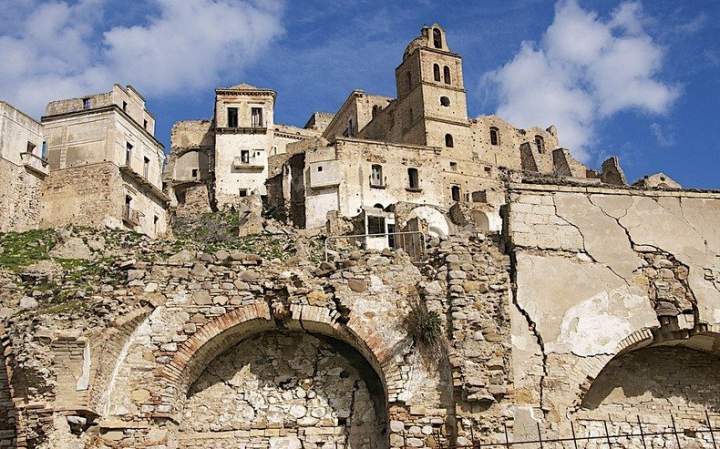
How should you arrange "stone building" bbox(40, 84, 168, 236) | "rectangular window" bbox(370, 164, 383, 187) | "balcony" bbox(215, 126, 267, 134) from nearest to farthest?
"stone building" bbox(40, 84, 168, 236) → "rectangular window" bbox(370, 164, 383, 187) → "balcony" bbox(215, 126, 267, 134)

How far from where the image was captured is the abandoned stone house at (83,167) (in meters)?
31.8

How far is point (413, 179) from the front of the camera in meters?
42.3

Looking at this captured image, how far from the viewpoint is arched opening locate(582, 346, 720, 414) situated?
12.5m

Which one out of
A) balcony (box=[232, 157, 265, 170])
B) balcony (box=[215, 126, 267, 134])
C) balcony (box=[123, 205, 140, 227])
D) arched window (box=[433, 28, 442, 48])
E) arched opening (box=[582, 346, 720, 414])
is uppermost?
arched window (box=[433, 28, 442, 48])

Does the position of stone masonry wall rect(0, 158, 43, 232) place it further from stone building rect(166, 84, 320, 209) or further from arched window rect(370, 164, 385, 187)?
arched window rect(370, 164, 385, 187)

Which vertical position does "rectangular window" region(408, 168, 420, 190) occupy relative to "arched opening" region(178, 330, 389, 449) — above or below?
above

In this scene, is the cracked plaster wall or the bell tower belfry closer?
the cracked plaster wall

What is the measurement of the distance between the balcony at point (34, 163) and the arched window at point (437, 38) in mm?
33467

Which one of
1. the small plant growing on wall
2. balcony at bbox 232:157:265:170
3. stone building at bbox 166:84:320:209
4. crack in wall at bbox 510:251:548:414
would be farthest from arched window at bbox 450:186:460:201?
the small plant growing on wall

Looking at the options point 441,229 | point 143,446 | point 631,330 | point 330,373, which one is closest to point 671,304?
point 631,330

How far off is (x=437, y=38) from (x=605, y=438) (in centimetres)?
4998

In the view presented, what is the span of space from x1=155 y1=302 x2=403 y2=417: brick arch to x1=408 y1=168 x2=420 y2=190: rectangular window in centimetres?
2990

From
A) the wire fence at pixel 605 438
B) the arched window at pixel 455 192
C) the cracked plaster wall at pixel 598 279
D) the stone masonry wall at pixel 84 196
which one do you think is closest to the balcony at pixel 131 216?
the stone masonry wall at pixel 84 196

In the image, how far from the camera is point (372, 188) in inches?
1602
